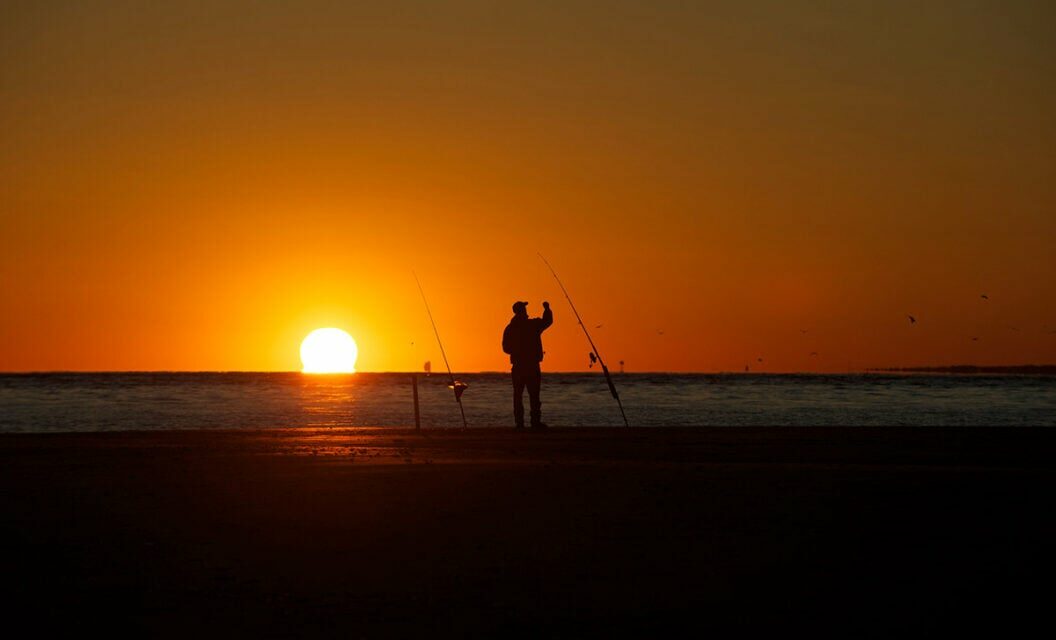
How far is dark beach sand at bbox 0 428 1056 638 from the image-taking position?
6.50 metres

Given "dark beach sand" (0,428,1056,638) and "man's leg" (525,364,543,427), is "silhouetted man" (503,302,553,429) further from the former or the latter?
"dark beach sand" (0,428,1056,638)

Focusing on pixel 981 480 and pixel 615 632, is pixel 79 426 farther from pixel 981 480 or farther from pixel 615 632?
pixel 615 632

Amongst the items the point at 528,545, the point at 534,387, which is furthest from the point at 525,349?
the point at 528,545

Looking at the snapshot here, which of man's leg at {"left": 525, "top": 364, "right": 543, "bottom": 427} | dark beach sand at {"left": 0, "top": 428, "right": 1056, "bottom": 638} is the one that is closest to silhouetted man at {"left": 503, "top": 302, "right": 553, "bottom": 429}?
man's leg at {"left": 525, "top": 364, "right": 543, "bottom": 427}

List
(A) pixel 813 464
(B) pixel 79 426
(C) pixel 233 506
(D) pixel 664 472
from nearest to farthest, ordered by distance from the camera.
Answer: (C) pixel 233 506 → (D) pixel 664 472 → (A) pixel 813 464 → (B) pixel 79 426

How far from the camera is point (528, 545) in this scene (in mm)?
8438

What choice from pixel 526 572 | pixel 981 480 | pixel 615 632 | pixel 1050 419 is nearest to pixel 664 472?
pixel 981 480

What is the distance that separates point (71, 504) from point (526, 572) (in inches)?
193

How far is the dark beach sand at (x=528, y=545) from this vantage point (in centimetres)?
650

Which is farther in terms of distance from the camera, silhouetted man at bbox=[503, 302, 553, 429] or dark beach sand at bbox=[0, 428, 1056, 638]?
silhouetted man at bbox=[503, 302, 553, 429]

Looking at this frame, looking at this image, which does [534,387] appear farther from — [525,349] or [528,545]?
[528,545]

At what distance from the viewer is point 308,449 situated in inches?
667

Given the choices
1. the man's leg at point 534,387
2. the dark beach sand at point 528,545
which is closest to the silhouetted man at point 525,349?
the man's leg at point 534,387

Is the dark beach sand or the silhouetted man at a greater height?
the silhouetted man
